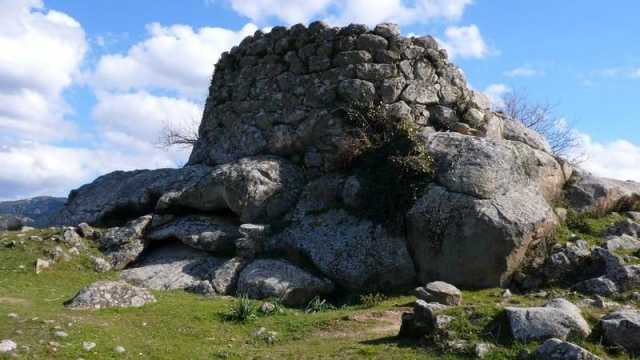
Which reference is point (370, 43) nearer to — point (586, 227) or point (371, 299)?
point (586, 227)

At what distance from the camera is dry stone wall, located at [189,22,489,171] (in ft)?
63.5

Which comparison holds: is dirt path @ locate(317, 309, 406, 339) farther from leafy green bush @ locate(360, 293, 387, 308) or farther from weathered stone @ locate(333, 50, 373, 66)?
weathered stone @ locate(333, 50, 373, 66)

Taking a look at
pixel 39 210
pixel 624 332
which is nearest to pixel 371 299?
pixel 624 332

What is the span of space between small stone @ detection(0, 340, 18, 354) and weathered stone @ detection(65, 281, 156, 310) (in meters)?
2.51

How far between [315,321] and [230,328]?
1590 millimetres

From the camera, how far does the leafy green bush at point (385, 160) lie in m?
16.9

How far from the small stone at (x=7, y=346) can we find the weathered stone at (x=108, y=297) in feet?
8.23

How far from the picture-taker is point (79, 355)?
970cm

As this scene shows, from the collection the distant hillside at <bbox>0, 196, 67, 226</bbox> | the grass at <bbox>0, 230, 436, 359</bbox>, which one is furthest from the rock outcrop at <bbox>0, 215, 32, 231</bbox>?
the grass at <bbox>0, 230, 436, 359</bbox>

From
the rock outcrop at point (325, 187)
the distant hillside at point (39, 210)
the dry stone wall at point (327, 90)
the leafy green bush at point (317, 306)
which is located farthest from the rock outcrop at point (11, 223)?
the leafy green bush at point (317, 306)

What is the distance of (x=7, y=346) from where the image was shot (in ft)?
31.6

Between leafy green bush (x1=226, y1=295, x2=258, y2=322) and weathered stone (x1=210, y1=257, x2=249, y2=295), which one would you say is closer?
leafy green bush (x1=226, y1=295, x2=258, y2=322)

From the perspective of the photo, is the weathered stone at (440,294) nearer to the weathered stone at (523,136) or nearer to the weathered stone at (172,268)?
the weathered stone at (172,268)

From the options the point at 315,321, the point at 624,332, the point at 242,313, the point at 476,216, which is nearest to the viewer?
the point at 624,332
